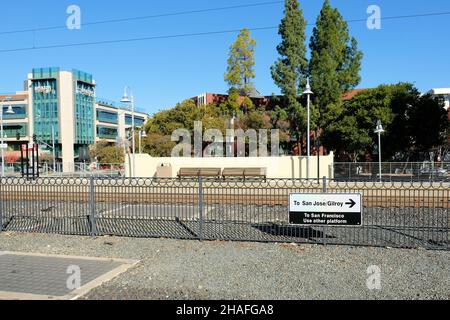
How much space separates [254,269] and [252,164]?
2250cm

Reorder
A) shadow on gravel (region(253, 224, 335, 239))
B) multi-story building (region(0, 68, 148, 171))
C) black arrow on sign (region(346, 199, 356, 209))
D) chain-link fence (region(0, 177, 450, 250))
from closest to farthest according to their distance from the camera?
1. black arrow on sign (region(346, 199, 356, 209))
2. chain-link fence (region(0, 177, 450, 250))
3. shadow on gravel (region(253, 224, 335, 239))
4. multi-story building (region(0, 68, 148, 171))

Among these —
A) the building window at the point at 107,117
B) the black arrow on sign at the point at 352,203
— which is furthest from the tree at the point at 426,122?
the building window at the point at 107,117

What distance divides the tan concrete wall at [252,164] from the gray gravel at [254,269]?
1925cm

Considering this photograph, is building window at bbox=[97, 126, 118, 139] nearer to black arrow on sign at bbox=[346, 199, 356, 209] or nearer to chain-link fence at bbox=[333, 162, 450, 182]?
chain-link fence at bbox=[333, 162, 450, 182]

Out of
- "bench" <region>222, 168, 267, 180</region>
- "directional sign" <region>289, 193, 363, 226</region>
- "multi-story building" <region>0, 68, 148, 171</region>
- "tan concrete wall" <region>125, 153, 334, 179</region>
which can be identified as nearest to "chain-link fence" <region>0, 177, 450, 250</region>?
"directional sign" <region>289, 193, 363, 226</region>

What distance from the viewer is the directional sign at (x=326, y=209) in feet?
26.1

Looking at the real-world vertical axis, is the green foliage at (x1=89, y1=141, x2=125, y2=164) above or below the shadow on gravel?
above

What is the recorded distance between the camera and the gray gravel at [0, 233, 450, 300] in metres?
5.54

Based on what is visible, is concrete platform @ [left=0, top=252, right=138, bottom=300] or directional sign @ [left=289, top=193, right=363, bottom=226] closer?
concrete platform @ [left=0, top=252, right=138, bottom=300]

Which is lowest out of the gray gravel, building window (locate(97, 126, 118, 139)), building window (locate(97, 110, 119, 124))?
the gray gravel

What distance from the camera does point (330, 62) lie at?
1580 inches

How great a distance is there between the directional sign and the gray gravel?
22.0 inches
